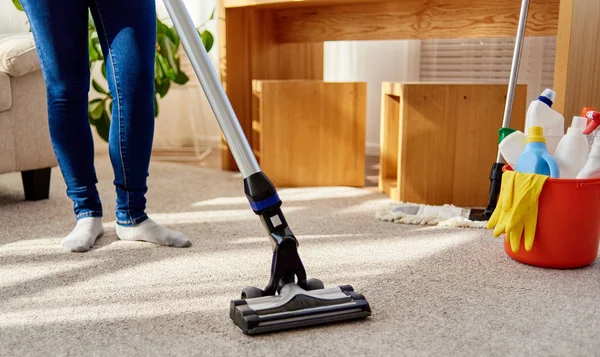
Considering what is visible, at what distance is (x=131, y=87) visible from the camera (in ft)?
4.51

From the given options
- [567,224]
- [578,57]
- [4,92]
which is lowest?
[567,224]

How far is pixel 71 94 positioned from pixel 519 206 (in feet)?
3.09

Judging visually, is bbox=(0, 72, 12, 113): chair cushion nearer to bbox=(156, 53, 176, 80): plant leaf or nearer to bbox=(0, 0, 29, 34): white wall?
bbox=(156, 53, 176, 80): plant leaf

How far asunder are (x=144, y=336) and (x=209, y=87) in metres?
0.38

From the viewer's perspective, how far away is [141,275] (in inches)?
50.0

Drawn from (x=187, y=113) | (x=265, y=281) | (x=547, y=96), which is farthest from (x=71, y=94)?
(x=187, y=113)

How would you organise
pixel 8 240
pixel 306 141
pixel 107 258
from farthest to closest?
pixel 306 141 < pixel 8 240 < pixel 107 258

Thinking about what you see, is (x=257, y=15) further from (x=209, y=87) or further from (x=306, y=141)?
(x=209, y=87)

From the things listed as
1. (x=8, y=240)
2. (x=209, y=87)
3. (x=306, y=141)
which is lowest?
(x=8, y=240)

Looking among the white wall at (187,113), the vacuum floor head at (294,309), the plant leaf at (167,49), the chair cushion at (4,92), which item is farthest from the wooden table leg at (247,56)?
the vacuum floor head at (294,309)

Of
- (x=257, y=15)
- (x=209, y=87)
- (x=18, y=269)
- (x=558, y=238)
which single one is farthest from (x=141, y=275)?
(x=257, y=15)

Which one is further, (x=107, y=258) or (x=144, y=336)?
(x=107, y=258)

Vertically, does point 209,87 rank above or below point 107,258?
above

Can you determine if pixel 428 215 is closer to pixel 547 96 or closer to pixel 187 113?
pixel 547 96
